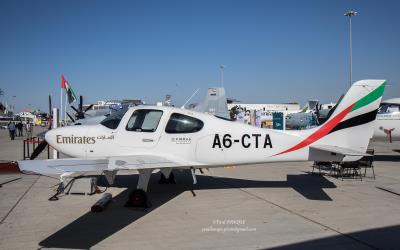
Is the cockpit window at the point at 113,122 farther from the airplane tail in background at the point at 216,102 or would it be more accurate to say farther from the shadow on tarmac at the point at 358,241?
the airplane tail in background at the point at 216,102

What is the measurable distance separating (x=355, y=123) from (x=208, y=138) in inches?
→ 142

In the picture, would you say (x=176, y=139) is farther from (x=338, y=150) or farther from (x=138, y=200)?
(x=338, y=150)

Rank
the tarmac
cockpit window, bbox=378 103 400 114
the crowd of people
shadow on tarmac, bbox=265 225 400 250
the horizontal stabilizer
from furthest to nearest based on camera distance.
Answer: the crowd of people → cockpit window, bbox=378 103 400 114 → the horizontal stabilizer → the tarmac → shadow on tarmac, bbox=265 225 400 250

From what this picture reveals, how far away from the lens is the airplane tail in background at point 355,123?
8062mm

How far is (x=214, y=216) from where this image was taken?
658cm

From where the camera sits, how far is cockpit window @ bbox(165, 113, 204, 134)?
7.73 m

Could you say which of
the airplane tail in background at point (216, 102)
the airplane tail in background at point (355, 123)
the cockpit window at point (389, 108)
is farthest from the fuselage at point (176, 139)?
the airplane tail in background at point (216, 102)

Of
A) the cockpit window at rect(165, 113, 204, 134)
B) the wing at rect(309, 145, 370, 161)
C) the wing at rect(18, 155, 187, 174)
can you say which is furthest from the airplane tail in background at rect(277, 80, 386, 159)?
the wing at rect(18, 155, 187, 174)

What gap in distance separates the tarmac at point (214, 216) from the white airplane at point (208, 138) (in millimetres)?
1012

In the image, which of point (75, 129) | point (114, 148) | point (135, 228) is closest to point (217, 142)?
→ point (114, 148)

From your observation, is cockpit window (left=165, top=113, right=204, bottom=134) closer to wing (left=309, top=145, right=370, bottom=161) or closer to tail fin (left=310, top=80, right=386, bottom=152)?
wing (left=309, top=145, right=370, bottom=161)

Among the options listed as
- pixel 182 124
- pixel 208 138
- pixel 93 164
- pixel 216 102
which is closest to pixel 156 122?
pixel 182 124

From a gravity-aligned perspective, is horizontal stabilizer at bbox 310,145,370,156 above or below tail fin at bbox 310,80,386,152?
below

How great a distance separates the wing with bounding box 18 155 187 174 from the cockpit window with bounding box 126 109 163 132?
0.77 metres
